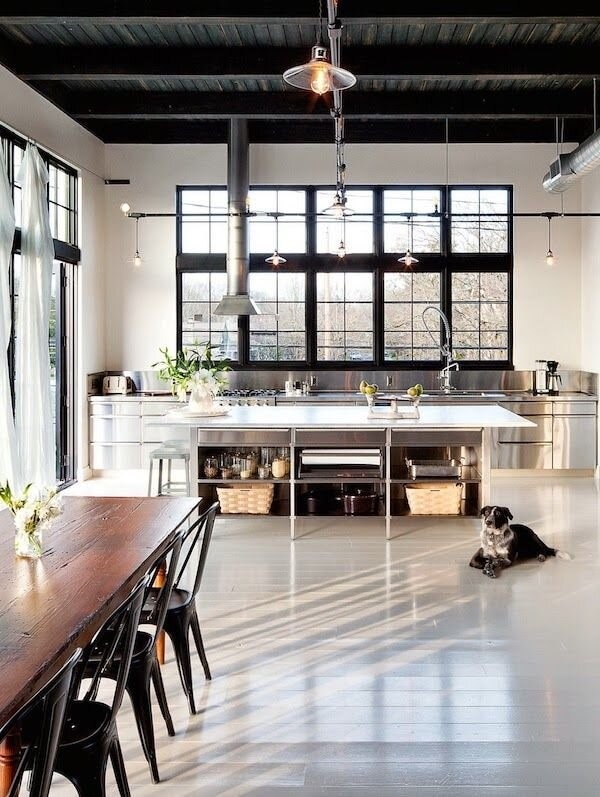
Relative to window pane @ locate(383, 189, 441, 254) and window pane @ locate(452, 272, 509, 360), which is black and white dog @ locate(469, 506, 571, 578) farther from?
window pane @ locate(383, 189, 441, 254)

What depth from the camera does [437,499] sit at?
6.38m

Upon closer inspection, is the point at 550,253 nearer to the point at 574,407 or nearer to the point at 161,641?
the point at 574,407

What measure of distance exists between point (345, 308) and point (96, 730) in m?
7.74

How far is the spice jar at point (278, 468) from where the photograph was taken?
6.43m

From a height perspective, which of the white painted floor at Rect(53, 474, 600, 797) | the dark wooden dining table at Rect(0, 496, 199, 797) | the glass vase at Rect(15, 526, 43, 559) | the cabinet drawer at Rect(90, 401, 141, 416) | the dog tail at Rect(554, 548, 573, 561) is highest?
the cabinet drawer at Rect(90, 401, 141, 416)

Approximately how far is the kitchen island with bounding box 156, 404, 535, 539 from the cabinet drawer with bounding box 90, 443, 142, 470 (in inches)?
101

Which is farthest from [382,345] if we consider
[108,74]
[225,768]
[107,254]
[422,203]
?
[225,768]

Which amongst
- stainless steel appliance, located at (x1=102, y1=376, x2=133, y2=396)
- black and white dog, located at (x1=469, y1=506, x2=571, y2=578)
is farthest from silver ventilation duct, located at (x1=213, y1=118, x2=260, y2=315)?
black and white dog, located at (x1=469, y1=506, x2=571, y2=578)

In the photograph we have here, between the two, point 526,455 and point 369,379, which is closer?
point 526,455

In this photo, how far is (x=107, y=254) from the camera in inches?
376

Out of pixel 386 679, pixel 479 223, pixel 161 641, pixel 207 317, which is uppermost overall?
pixel 479 223

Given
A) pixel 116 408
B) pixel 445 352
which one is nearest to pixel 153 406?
pixel 116 408

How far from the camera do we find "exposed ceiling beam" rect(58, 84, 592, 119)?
8.11 meters

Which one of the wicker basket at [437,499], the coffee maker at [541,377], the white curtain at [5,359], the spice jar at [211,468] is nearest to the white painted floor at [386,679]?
the wicker basket at [437,499]
